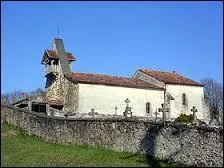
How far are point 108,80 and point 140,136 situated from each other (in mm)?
25486

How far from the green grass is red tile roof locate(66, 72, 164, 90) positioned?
19567 millimetres

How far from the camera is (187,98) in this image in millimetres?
48312

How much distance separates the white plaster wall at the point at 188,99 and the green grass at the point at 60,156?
26.1 metres

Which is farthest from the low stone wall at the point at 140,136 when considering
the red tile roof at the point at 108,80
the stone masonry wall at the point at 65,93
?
the red tile roof at the point at 108,80

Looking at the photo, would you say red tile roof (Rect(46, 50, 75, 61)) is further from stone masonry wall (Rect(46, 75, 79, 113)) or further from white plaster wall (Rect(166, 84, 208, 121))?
white plaster wall (Rect(166, 84, 208, 121))

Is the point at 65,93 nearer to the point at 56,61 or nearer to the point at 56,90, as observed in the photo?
the point at 56,90

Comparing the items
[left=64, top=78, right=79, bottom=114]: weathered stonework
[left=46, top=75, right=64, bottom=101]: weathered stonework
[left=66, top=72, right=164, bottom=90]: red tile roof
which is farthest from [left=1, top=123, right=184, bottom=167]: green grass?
[left=46, top=75, right=64, bottom=101]: weathered stonework

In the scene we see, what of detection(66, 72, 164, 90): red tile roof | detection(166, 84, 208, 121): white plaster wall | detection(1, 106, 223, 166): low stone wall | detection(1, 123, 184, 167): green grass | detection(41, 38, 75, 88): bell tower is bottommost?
detection(1, 123, 184, 167): green grass

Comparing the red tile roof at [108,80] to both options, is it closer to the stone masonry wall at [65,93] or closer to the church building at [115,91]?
the church building at [115,91]

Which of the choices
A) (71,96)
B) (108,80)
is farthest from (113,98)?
(71,96)

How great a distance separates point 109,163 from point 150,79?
106ft

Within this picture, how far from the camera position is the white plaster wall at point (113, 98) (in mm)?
42000

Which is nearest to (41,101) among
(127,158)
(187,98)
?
(187,98)

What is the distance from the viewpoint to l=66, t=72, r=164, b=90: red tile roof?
42.5 m
